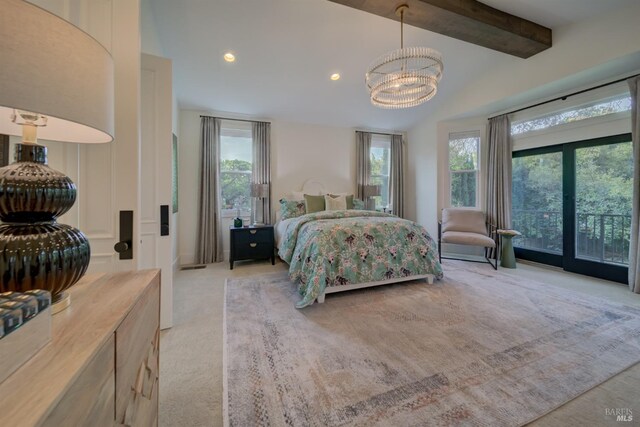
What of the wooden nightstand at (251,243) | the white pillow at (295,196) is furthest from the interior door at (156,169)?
the white pillow at (295,196)

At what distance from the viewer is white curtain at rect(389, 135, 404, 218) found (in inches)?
208

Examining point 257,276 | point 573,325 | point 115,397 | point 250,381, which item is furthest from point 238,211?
point 573,325

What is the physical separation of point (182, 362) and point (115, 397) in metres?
1.22

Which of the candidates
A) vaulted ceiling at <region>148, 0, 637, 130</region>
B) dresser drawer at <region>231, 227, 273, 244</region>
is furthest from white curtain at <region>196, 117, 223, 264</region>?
dresser drawer at <region>231, 227, 273, 244</region>

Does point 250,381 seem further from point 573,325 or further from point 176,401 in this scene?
point 573,325

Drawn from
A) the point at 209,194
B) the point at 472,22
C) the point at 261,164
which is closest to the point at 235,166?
the point at 261,164

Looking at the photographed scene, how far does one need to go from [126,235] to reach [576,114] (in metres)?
5.19

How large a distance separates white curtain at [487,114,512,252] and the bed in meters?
1.93

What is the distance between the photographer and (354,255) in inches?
105

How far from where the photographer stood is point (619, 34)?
2.51 meters

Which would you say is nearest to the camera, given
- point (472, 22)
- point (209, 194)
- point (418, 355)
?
point (418, 355)

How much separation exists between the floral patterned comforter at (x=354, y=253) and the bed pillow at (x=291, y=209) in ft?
3.01

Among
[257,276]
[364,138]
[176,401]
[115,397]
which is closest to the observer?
[115,397]

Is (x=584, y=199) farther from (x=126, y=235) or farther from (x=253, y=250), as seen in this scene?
(x=126, y=235)
